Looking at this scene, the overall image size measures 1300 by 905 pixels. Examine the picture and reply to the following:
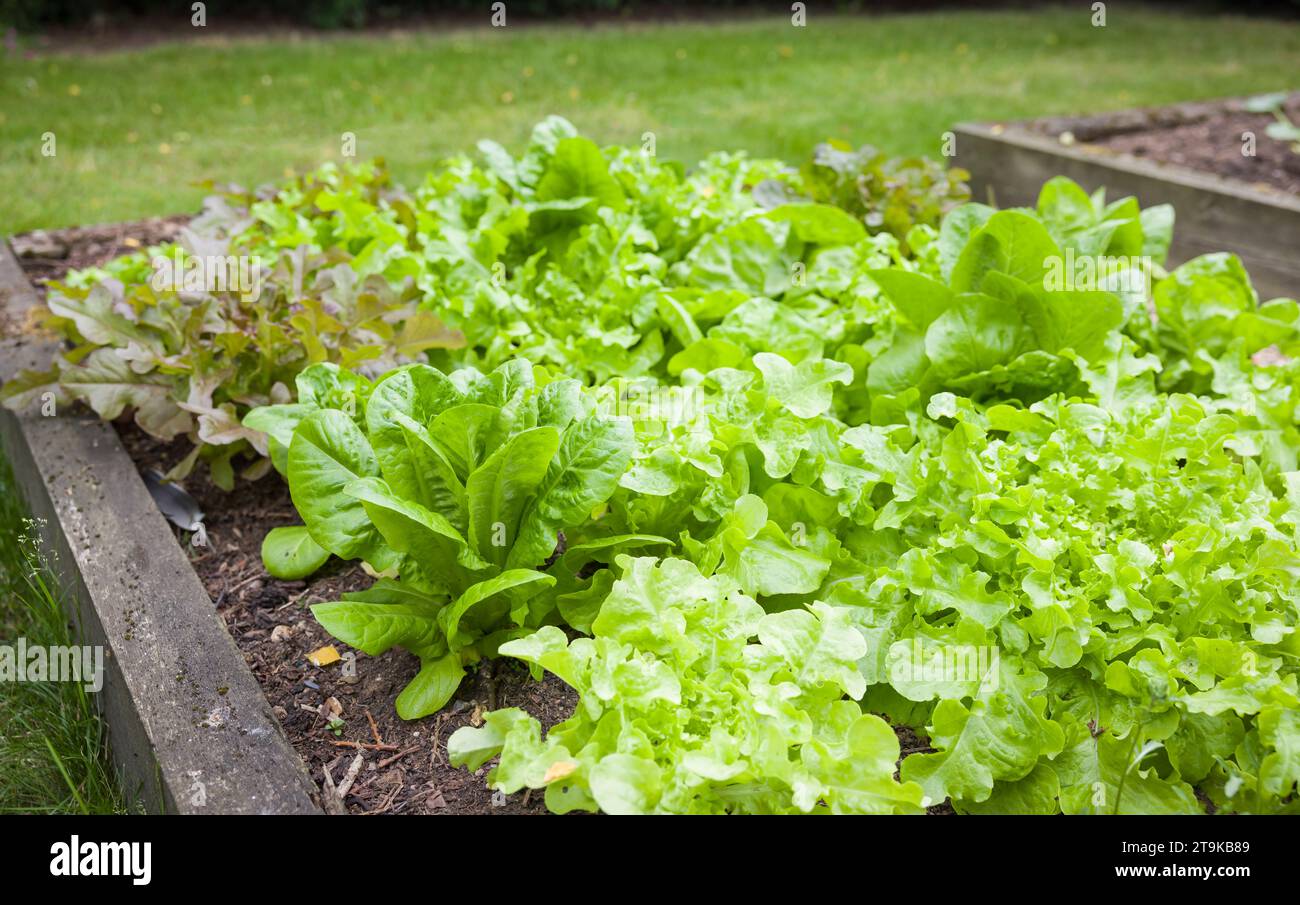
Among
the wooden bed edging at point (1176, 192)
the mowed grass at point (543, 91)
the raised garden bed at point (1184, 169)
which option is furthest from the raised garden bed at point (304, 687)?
the raised garden bed at point (1184, 169)

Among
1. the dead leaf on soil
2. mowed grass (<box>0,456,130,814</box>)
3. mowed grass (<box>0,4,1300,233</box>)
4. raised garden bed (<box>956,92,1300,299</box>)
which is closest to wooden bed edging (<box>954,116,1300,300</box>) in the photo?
raised garden bed (<box>956,92,1300,299</box>)

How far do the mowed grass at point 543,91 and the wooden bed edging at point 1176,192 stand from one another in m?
Result: 0.98

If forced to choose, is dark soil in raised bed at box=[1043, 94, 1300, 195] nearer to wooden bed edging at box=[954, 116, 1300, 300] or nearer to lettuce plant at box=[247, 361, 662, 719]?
wooden bed edging at box=[954, 116, 1300, 300]

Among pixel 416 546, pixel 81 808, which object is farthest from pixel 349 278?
pixel 81 808

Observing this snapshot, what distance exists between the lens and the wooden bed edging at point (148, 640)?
68.1 inches

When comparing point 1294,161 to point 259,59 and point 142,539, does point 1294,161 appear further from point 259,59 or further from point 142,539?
point 259,59

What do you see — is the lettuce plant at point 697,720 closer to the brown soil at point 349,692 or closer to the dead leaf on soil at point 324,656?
the brown soil at point 349,692

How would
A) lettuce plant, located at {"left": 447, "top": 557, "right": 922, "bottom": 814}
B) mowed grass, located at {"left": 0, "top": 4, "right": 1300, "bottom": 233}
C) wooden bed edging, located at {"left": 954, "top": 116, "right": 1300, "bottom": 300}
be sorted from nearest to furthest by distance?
1. lettuce plant, located at {"left": 447, "top": 557, "right": 922, "bottom": 814}
2. wooden bed edging, located at {"left": 954, "top": 116, "right": 1300, "bottom": 300}
3. mowed grass, located at {"left": 0, "top": 4, "right": 1300, "bottom": 233}

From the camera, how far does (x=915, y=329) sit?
2.54 m

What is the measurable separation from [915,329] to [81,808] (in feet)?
6.67

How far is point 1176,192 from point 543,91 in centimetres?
461

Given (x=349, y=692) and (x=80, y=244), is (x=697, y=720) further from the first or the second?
(x=80, y=244)

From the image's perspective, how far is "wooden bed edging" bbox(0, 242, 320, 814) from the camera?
173cm

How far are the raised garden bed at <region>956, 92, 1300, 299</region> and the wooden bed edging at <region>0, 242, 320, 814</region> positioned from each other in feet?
10.5
